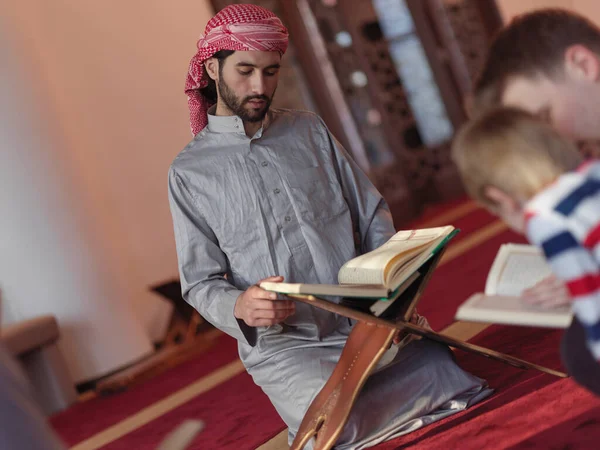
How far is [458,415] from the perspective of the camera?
2289 mm

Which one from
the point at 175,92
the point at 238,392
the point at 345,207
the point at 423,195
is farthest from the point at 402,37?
the point at 345,207

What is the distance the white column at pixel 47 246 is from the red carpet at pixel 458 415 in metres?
0.54

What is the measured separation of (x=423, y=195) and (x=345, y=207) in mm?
6143

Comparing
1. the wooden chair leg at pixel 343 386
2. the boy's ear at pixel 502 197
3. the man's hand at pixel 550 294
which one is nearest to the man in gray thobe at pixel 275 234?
the wooden chair leg at pixel 343 386

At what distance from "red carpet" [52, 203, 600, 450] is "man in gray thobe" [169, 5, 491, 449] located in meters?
0.14

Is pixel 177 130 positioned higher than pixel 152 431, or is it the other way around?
pixel 177 130

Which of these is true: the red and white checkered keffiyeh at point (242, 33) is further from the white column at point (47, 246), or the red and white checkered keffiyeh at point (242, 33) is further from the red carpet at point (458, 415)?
the white column at point (47, 246)

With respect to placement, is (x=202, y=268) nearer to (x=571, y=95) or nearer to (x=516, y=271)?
(x=516, y=271)

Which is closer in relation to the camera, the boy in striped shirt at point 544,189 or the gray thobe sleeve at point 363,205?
the boy in striped shirt at point 544,189

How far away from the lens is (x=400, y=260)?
1.89 metres

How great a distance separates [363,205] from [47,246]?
327 centimetres

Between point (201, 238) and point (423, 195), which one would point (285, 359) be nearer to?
point (201, 238)

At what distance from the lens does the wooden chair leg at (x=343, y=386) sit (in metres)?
2.05

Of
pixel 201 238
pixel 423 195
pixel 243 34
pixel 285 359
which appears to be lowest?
pixel 423 195
